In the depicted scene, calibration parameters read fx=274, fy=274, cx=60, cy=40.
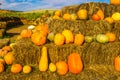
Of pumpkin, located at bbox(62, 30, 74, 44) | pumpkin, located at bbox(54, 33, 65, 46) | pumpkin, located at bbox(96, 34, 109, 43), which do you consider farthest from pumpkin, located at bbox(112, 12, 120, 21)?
pumpkin, located at bbox(54, 33, 65, 46)

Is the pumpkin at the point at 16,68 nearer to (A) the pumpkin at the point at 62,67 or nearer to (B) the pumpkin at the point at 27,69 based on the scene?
(B) the pumpkin at the point at 27,69

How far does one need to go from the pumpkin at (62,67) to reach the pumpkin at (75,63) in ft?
0.54

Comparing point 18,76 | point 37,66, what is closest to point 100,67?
point 37,66

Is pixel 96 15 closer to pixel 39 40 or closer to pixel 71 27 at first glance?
pixel 71 27

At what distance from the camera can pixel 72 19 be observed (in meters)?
9.69

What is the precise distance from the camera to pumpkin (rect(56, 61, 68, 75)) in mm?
8445

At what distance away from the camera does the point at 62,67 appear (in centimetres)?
842

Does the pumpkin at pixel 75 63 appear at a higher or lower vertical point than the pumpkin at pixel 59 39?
lower

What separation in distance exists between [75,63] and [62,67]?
443mm

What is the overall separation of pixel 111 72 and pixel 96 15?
237cm

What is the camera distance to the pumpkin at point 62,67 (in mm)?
8445

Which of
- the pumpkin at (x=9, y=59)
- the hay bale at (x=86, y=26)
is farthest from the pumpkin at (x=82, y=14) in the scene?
the pumpkin at (x=9, y=59)

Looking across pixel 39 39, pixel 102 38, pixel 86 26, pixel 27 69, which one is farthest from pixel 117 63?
pixel 27 69

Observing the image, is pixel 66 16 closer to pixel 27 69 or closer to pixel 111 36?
pixel 111 36
